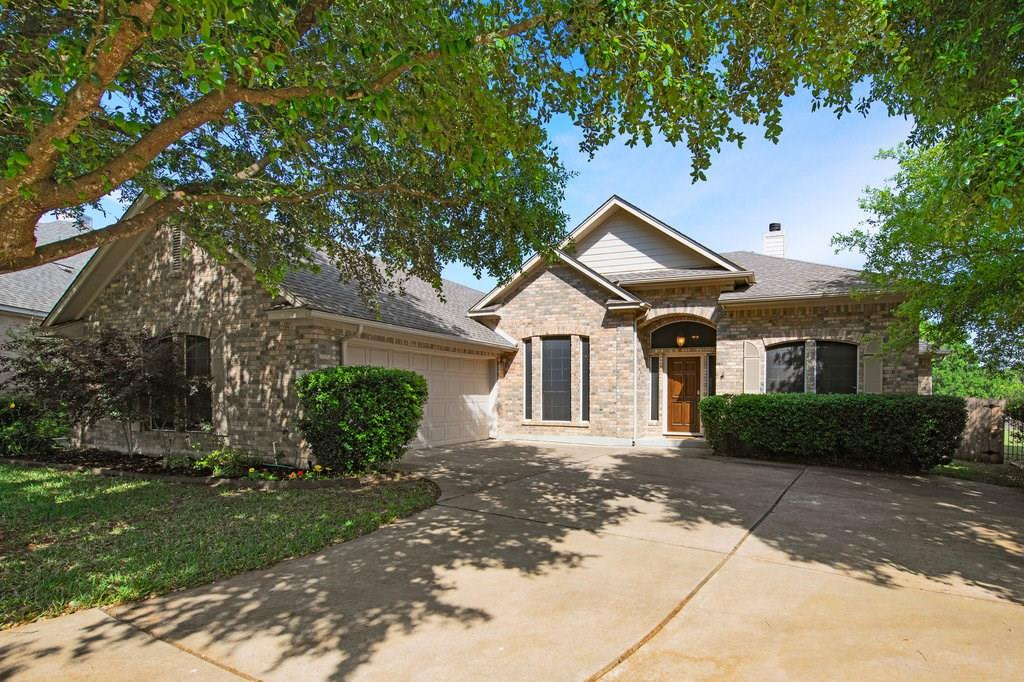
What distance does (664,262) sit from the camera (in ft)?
49.5

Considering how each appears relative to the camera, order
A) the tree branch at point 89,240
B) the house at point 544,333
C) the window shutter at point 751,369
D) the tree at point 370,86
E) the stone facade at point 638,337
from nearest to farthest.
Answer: the tree at point 370,86
the tree branch at point 89,240
the house at point 544,333
the stone facade at point 638,337
the window shutter at point 751,369

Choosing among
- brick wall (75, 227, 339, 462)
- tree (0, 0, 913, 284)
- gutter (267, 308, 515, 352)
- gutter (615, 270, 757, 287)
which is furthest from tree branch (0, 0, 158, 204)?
gutter (615, 270, 757, 287)

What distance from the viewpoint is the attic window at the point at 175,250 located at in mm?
11188

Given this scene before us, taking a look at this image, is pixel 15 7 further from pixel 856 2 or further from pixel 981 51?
pixel 981 51

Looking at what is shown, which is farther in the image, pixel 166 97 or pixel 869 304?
pixel 869 304

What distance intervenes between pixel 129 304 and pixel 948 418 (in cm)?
1741

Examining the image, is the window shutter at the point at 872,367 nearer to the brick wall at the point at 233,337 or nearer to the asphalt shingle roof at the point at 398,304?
the asphalt shingle roof at the point at 398,304

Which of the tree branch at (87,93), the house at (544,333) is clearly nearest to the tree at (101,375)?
the house at (544,333)

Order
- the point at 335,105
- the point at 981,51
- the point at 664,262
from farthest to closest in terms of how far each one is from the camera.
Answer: the point at 664,262, the point at 981,51, the point at 335,105

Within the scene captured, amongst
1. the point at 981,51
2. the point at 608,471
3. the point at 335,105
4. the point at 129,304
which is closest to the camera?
the point at 335,105

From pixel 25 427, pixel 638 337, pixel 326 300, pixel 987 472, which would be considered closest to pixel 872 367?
pixel 987 472

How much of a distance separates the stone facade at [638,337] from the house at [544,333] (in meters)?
0.04

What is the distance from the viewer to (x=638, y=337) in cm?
1456

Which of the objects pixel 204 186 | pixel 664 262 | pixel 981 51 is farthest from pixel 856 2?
pixel 664 262
